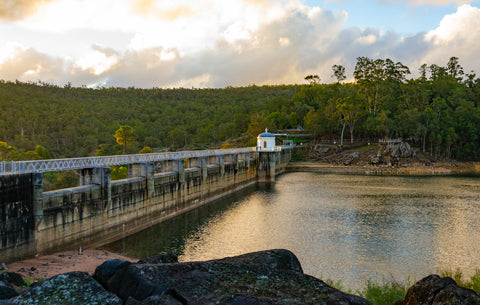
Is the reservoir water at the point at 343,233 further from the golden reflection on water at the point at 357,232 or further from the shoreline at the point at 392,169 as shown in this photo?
the shoreline at the point at 392,169

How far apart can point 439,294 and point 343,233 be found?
22.2 metres

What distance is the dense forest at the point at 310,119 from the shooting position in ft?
308

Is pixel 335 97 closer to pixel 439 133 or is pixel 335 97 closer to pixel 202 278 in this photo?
pixel 439 133

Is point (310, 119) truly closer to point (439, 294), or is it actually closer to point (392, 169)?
point (392, 169)

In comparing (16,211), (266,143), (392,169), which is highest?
(266,143)

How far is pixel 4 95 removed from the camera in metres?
128

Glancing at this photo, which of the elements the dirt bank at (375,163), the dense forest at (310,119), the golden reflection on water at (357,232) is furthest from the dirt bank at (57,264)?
the dirt bank at (375,163)

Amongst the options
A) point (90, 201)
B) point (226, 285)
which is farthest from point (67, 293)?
point (90, 201)

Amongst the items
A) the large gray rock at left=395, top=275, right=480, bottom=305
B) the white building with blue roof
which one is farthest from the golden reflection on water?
the white building with blue roof

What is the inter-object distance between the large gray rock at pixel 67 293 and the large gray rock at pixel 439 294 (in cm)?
720

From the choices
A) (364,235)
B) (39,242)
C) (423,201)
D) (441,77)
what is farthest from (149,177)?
(441,77)

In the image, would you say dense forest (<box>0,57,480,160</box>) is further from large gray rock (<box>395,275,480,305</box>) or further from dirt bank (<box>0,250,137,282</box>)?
large gray rock (<box>395,275,480,305</box>)

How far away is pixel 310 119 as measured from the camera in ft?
338

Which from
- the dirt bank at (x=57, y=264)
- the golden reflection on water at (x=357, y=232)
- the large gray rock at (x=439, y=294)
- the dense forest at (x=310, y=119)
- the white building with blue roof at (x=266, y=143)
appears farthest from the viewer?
the dense forest at (x=310, y=119)
